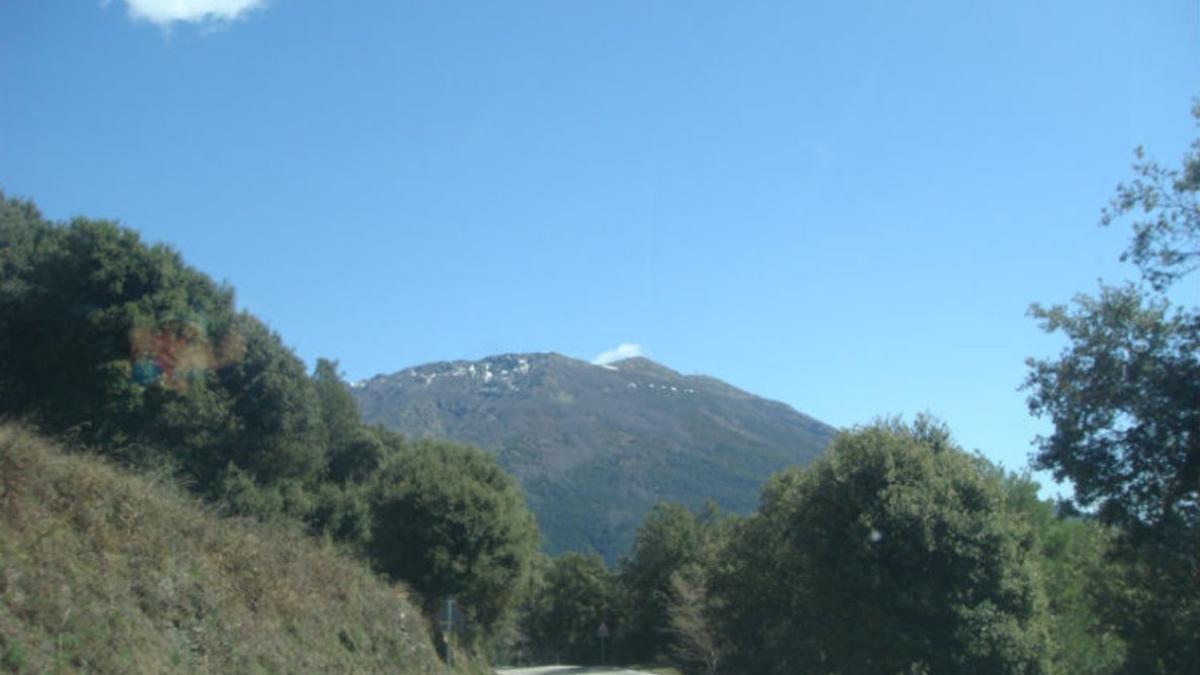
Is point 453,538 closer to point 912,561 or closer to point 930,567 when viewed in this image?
point 912,561

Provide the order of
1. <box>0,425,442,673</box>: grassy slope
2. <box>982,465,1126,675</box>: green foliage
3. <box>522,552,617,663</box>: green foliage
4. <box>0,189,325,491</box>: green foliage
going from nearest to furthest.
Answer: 1. <box>0,425,442,673</box>: grassy slope
2. <box>982,465,1126,675</box>: green foliage
3. <box>0,189,325,491</box>: green foliage
4. <box>522,552,617,663</box>: green foliage

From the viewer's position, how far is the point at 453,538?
35219 mm

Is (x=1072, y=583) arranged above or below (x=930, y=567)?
above

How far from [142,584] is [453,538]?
21.6 m

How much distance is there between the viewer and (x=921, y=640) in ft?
78.8

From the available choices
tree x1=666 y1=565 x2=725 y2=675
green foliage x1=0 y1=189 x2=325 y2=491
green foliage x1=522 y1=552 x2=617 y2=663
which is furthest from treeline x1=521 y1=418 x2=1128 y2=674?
green foliage x1=522 y1=552 x2=617 y2=663

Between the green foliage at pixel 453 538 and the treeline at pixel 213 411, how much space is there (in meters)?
0.05

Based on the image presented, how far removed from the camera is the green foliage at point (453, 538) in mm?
34969

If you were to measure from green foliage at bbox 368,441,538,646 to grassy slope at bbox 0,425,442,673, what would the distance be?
46.4ft

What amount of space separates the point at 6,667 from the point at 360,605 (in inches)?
453

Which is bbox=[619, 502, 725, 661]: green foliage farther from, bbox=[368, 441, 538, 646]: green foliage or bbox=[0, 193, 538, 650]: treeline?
bbox=[368, 441, 538, 646]: green foliage

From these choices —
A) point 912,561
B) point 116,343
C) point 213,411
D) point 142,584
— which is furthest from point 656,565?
point 142,584

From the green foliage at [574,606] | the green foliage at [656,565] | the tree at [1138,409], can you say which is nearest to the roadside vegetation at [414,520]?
the tree at [1138,409]

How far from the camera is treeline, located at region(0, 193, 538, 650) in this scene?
29.7 m
